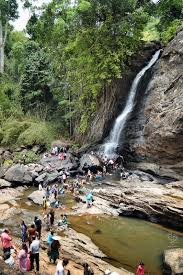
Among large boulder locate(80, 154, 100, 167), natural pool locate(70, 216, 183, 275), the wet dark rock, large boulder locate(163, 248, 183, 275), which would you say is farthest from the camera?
large boulder locate(80, 154, 100, 167)

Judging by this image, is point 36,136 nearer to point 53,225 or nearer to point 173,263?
point 53,225

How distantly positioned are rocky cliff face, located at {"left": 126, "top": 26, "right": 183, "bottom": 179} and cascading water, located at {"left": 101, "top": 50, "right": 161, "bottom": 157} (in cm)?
117

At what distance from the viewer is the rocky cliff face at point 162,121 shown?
99.9 ft

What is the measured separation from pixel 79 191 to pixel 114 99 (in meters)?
14.5

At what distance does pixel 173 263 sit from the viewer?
15.3m

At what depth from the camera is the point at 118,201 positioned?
23578 mm

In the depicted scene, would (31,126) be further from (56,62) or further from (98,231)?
(98,231)

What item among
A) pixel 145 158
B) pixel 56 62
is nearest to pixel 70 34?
pixel 56 62

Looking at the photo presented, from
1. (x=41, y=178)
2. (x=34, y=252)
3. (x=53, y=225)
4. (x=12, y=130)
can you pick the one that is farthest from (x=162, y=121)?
(x=34, y=252)

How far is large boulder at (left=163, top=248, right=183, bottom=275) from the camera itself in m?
14.9

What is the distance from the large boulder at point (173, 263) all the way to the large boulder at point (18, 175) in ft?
56.6

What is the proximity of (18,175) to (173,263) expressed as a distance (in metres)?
18.7

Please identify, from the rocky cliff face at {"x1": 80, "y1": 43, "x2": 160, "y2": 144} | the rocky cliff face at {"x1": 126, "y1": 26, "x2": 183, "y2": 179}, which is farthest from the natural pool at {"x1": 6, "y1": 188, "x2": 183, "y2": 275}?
the rocky cliff face at {"x1": 80, "y1": 43, "x2": 160, "y2": 144}

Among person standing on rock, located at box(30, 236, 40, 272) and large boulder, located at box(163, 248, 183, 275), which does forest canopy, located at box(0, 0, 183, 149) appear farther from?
person standing on rock, located at box(30, 236, 40, 272)
